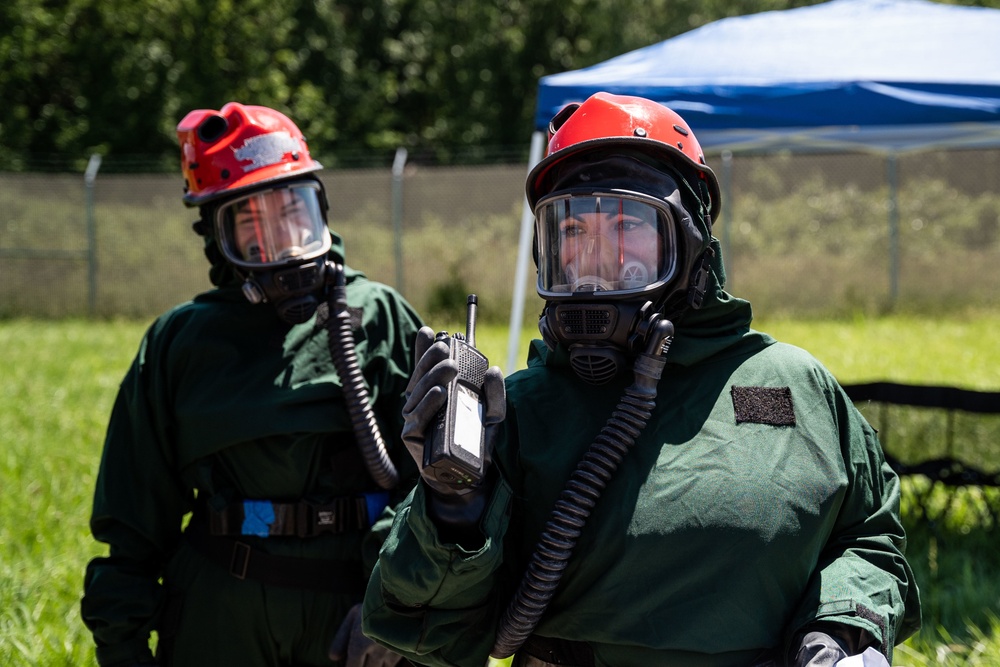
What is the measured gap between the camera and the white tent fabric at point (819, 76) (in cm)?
514

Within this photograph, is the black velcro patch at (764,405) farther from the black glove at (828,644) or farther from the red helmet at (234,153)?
the red helmet at (234,153)

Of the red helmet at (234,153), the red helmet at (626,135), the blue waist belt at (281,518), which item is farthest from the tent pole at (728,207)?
the red helmet at (626,135)

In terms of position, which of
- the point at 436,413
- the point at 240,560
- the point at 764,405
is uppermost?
the point at 436,413

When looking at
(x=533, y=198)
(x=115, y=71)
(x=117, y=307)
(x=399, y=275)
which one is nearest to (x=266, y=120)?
(x=533, y=198)

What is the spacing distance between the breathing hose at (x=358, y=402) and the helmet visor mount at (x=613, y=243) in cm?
91

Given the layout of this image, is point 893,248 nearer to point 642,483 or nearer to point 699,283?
point 699,283

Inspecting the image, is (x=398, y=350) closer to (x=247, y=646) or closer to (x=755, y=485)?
(x=247, y=646)

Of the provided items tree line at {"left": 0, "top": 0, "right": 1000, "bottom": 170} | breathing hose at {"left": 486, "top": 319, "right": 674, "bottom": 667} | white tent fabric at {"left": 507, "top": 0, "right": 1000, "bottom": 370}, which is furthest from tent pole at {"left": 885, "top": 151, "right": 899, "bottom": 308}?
breathing hose at {"left": 486, "top": 319, "right": 674, "bottom": 667}

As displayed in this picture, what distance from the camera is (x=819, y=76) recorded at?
17.6ft

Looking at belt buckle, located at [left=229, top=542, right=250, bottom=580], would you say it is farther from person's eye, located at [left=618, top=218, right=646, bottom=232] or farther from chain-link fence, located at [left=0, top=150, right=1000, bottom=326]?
chain-link fence, located at [left=0, top=150, right=1000, bottom=326]

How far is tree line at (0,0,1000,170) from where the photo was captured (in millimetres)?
20312

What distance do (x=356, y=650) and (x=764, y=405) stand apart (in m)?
1.31

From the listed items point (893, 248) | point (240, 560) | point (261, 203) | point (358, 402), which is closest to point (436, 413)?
point (358, 402)

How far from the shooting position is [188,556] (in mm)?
2967
